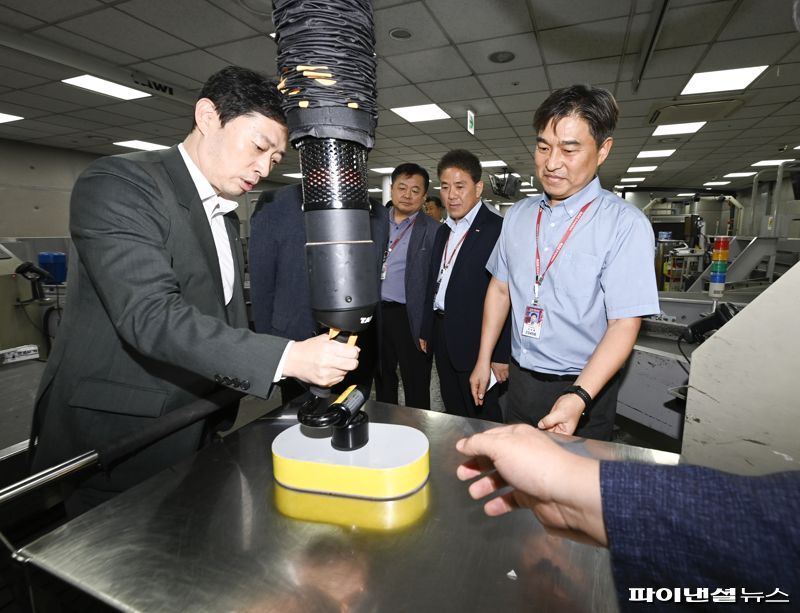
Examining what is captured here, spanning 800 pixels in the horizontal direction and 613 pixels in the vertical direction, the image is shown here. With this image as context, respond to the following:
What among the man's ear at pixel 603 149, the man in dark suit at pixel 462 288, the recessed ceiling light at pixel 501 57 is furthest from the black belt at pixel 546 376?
the recessed ceiling light at pixel 501 57

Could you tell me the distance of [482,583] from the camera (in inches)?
22.3

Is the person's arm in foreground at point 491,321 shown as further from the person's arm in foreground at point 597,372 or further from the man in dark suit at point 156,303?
the man in dark suit at point 156,303

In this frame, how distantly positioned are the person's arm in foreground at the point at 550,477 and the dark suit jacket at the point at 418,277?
1.93 m

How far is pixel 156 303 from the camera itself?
2.37ft

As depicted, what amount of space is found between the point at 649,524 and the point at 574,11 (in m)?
3.90

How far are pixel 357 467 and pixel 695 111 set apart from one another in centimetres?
662

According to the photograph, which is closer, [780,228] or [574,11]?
[574,11]

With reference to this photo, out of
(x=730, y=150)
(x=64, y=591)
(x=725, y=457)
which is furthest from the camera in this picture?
(x=730, y=150)

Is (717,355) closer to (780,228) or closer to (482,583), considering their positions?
(482,583)

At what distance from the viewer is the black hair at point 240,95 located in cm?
92

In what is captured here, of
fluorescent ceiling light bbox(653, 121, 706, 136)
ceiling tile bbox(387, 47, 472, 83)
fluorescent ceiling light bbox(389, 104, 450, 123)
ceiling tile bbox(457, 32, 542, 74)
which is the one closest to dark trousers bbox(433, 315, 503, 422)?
ceiling tile bbox(457, 32, 542, 74)

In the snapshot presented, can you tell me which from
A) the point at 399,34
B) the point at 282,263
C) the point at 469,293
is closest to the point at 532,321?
the point at 469,293

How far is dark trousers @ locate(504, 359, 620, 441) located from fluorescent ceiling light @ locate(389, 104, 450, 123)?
5.14m

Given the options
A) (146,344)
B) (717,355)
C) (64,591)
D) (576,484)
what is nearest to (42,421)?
(64,591)
